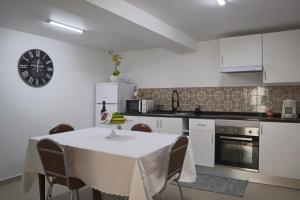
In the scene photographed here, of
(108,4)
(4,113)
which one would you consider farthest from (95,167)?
(4,113)

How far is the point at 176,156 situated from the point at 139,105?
2541mm

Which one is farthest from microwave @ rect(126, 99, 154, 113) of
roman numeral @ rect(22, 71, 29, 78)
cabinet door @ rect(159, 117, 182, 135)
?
roman numeral @ rect(22, 71, 29, 78)

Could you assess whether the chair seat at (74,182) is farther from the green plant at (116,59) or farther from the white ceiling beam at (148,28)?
the green plant at (116,59)

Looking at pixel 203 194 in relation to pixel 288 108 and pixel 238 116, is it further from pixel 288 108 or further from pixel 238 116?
pixel 288 108

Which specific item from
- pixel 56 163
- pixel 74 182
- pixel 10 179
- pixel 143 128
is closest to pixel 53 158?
pixel 56 163

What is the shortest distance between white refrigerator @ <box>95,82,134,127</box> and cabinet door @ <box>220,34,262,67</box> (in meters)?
1.99

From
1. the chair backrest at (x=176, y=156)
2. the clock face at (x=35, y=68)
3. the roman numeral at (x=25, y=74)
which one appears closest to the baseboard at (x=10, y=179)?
the clock face at (x=35, y=68)

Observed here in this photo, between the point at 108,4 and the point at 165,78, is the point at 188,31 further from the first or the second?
the point at 108,4

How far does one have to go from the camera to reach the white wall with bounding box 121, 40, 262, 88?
422cm

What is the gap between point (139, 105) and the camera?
4637 mm

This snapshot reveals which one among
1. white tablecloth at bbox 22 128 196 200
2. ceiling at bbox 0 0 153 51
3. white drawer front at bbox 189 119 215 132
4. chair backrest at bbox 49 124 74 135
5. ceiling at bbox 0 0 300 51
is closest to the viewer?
white tablecloth at bbox 22 128 196 200

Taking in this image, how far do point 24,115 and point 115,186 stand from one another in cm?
254

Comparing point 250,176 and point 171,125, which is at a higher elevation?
point 171,125

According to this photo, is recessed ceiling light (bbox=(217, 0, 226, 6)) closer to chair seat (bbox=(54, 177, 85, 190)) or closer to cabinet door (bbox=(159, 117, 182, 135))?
cabinet door (bbox=(159, 117, 182, 135))
